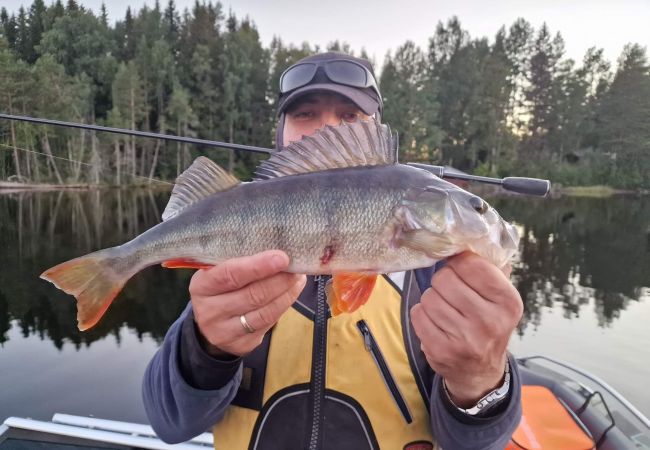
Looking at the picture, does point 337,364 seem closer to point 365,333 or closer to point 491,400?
point 365,333

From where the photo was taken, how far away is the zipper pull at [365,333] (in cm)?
231

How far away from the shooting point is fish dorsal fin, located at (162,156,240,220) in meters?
1.99

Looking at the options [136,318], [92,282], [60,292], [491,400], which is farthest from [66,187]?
[491,400]

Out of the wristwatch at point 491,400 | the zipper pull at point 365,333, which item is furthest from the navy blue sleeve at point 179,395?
the wristwatch at point 491,400

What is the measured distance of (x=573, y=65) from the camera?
5734cm

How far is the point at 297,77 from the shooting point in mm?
3576

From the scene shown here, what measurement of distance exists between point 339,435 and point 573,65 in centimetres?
6711

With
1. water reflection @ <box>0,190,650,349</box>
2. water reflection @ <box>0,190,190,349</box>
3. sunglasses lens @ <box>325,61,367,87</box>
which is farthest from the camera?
water reflection @ <box>0,190,650,349</box>

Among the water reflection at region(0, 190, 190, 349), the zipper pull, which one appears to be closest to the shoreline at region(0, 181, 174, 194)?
the water reflection at region(0, 190, 190, 349)

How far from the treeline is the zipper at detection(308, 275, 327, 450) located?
35567 mm

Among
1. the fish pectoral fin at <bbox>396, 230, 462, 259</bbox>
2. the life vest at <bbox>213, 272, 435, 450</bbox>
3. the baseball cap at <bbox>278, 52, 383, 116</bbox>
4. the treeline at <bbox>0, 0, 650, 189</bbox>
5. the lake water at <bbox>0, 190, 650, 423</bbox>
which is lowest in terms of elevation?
the lake water at <bbox>0, 190, 650, 423</bbox>

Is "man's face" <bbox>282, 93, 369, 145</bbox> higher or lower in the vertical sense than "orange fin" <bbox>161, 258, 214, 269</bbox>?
higher

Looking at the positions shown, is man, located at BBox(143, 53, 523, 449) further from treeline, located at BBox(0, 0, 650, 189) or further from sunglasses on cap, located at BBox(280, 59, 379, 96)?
treeline, located at BBox(0, 0, 650, 189)

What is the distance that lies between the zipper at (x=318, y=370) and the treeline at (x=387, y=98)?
35.6 m
